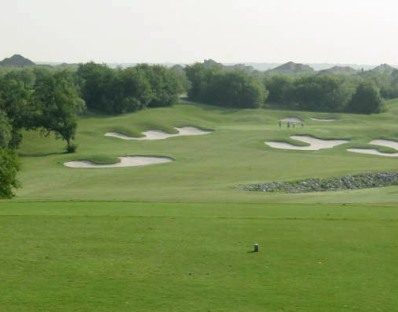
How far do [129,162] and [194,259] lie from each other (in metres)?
38.4

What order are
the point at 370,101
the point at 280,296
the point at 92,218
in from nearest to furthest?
the point at 280,296
the point at 92,218
the point at 370,101

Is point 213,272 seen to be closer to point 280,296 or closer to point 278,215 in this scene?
point 280,296

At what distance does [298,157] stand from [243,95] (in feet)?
164

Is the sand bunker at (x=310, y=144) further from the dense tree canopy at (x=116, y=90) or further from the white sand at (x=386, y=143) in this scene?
the dense tree canopy at (x=116, y=90)

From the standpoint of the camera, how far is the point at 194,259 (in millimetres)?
14609

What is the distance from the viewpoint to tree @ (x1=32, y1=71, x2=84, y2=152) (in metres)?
60.2

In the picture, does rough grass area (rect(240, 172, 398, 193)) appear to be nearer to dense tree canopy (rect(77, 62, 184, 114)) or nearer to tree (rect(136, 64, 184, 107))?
dense tree canopy (rect(77, 62, 184, 114))

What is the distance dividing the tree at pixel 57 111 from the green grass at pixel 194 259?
1559 inches

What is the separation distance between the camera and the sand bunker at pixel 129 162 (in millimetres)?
51125

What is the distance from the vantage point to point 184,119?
80.9 metres

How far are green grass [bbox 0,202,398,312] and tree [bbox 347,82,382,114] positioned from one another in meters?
84.6

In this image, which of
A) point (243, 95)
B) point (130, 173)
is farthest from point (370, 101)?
point (130, 173)

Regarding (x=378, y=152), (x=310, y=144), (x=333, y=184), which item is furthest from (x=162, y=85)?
(x=333, y=184)

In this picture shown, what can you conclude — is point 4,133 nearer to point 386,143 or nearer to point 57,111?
point 57,111
